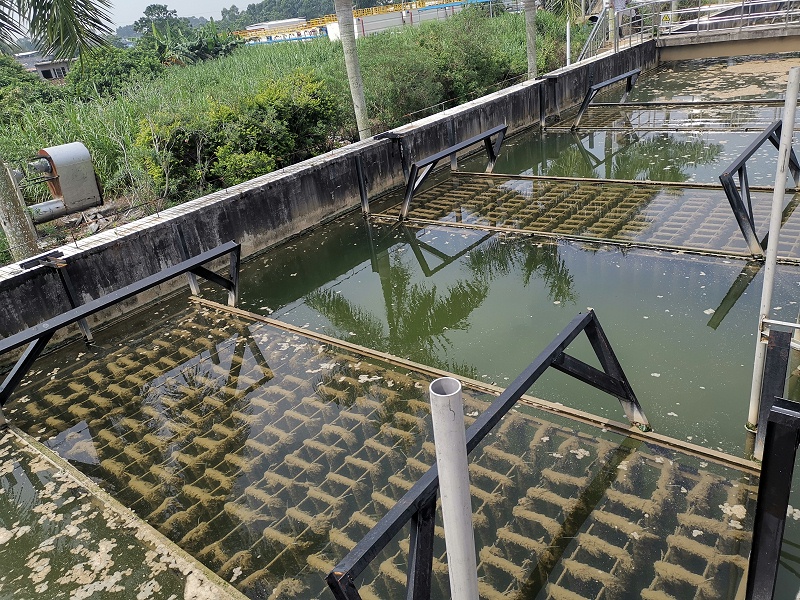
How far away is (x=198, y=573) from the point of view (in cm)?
320

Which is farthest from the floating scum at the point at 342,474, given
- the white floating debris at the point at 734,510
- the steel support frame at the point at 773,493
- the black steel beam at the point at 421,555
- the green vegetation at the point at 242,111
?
the green vegetation at the point at 242,111

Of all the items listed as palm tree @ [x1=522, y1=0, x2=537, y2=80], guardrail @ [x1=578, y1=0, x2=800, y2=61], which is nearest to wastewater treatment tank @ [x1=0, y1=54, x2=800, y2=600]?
palm tree @ [x1=522, y1=0, x2=537, y2=80]

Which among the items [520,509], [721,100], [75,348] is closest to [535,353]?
[520,509]

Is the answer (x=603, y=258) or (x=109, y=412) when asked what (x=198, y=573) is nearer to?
(x=109, y=412)

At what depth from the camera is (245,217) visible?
25.6ft

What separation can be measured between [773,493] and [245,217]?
6.55 meters

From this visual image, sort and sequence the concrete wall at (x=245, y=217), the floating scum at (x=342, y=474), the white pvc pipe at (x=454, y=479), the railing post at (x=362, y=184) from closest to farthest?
the white pvc pipe at (x=454, y=479) → the floating scum at (x=342, y=474) → the concrete wall at (x=245, y=217) → the railing post at (x=362, y=184)

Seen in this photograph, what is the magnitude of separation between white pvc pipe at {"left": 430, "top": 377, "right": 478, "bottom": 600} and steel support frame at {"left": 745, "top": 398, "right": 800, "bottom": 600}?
4.63 feet

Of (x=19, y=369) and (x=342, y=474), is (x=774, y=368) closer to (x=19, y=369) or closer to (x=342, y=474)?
(x=342, y=474)

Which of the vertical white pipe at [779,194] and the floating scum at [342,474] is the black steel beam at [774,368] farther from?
the floating scum at [342,474]

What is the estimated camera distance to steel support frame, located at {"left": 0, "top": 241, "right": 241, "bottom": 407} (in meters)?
4.85

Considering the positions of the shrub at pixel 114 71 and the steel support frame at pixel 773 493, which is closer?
the steel support frame at pixel 773 493

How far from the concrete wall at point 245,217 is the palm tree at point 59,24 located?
75.9 inches

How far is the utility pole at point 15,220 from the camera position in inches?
247
